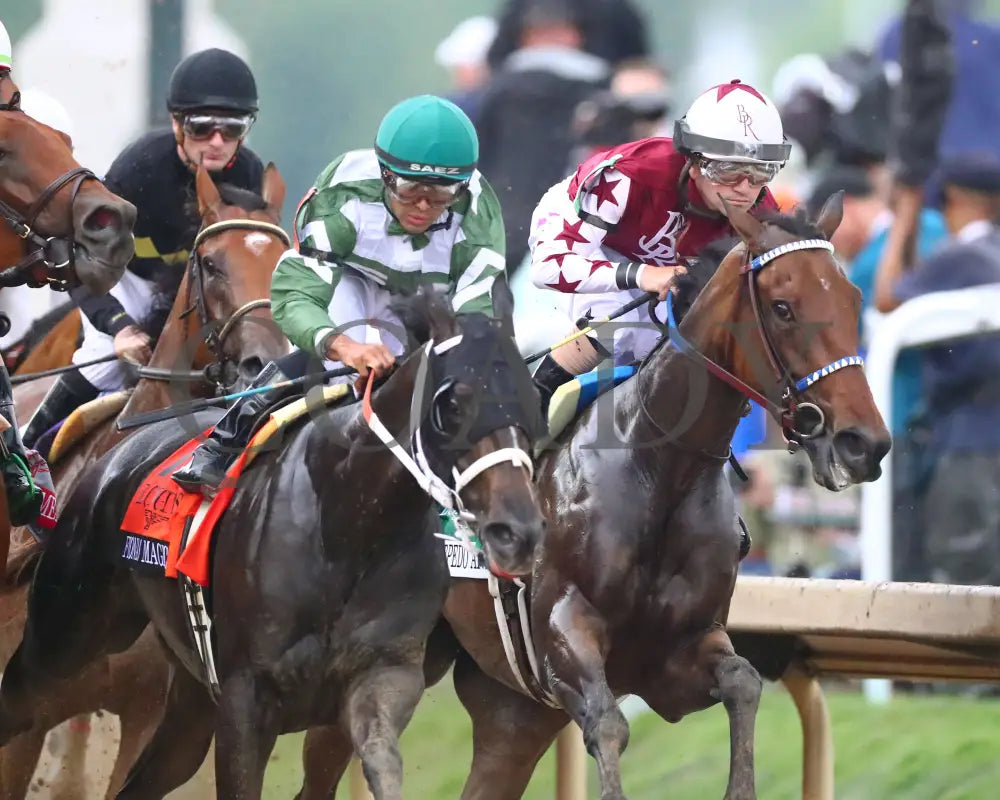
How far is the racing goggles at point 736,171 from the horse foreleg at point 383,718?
169 centimetres

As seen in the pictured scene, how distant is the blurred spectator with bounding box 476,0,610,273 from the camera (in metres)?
9.05

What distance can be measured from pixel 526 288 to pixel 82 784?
283 cm

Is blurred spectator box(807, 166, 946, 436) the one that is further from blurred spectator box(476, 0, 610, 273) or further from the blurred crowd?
blurred spectator box(476, 0, 610, 273)

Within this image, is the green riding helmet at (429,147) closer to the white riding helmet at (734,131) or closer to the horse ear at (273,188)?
the white riding helmet at (734,131)

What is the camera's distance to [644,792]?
850 cm

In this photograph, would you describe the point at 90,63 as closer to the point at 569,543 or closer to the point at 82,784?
the point at 82,784

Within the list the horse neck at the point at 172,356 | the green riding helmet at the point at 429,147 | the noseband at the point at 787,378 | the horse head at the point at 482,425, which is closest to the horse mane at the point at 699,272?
the noseband at the point at 787,378

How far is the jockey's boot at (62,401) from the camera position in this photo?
7484 millimetres

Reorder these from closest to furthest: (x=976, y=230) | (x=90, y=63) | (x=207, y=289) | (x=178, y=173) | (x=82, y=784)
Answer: (x=207, y=289)
(x=178, y=173)
(x=82, y=784)
(x=976, y=230)
(x=90, y=63)

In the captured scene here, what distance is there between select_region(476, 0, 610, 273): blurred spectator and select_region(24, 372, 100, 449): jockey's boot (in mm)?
2283

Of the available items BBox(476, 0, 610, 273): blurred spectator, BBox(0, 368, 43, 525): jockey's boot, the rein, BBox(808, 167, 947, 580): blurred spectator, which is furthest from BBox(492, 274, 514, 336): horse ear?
BBox(476, 0, 610, 273): blurred spectator

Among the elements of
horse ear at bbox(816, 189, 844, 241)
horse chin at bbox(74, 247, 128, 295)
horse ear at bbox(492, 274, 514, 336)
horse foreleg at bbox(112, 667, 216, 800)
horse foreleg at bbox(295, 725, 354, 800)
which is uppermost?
horse chin at bbox(74, 247, 128, 295)

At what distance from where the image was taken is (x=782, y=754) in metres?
8.41

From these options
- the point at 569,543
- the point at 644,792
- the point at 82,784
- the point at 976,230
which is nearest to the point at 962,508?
the point at 976,230
